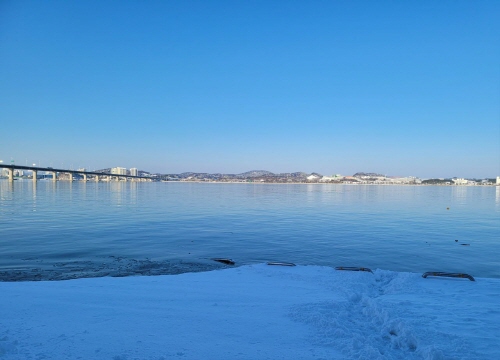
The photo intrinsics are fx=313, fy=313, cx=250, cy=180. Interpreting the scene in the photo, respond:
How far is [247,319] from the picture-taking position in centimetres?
613

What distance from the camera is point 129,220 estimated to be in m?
25.4

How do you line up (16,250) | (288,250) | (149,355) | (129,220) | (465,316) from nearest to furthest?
(149,355) < (465,316) < (16,250) < (288,250) < (129,220)

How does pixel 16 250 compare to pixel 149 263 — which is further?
pixel 16 250

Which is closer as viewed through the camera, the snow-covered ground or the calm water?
the snow-covered ground

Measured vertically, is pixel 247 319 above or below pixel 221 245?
above

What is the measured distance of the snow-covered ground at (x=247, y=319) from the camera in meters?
4.96

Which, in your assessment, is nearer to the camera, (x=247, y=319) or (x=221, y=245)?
(x=247, y=319)

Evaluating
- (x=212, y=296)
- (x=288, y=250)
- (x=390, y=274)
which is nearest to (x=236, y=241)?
(x=288, y=250)

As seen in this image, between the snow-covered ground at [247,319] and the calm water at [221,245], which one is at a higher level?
the snow-covered ground at [247,319]

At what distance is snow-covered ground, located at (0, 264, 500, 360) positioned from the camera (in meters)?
4.96

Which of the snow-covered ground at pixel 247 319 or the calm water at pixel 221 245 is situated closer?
the snow-covered ground at pixel 247 319

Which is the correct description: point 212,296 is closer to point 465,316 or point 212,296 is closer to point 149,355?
→ point 149,355

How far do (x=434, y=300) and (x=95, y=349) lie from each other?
7.35m

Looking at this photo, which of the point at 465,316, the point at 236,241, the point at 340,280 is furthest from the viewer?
the point at 236,241
